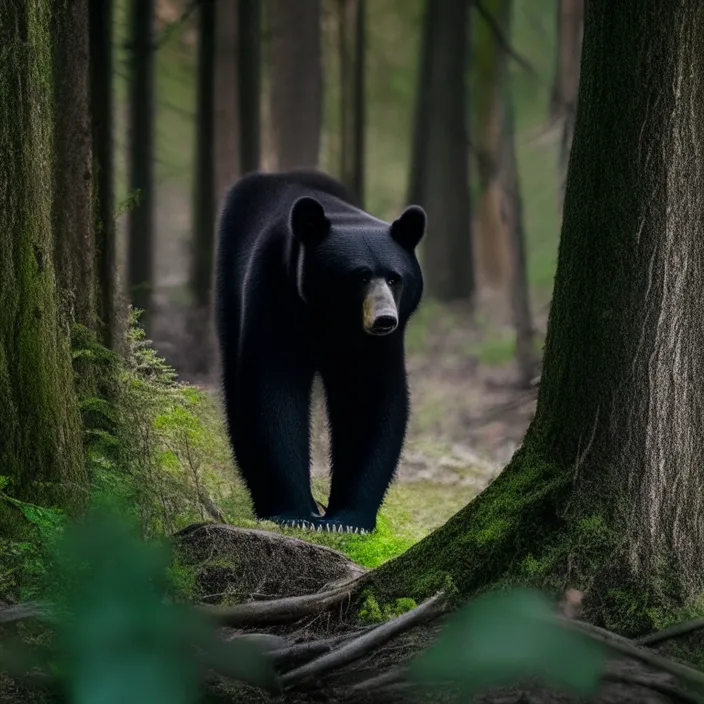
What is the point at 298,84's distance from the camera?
1686 cm

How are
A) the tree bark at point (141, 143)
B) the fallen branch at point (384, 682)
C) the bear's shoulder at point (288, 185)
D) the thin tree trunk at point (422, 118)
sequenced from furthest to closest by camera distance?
the thin tree trunk at point (422, 118) → the tree bark at point (141, 143) → the bear's shoulder at point (288, 185) → the fallen branch at point (384, 682)

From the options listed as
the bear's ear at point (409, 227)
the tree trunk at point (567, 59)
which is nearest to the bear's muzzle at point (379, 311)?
the bear's ear at point (409, 227)

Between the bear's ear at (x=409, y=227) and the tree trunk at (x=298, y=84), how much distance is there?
354 inches

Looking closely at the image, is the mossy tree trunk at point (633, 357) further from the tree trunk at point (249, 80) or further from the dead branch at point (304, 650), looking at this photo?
the tree trunk at point (249, 80)

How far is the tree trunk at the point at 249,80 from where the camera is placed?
49.8 ft

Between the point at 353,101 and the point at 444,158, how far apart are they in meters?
4.13

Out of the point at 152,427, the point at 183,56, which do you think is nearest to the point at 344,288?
the point at 152,427

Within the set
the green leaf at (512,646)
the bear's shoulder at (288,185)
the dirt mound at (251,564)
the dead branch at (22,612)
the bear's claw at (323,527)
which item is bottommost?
the bear's claw at (323,527)

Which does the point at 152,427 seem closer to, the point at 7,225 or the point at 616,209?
the point at 7,225

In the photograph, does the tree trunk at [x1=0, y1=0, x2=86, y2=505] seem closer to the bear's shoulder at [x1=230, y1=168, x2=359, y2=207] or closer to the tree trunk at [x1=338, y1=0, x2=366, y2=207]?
the bear's shoulder at [x1=230, y1=168, x2=359, y2=207]

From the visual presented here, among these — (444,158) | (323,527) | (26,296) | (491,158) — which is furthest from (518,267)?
(26,296)

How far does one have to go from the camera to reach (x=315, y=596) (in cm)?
457

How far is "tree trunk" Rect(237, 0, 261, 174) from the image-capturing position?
49.8 ft

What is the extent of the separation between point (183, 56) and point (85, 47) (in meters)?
21.5
